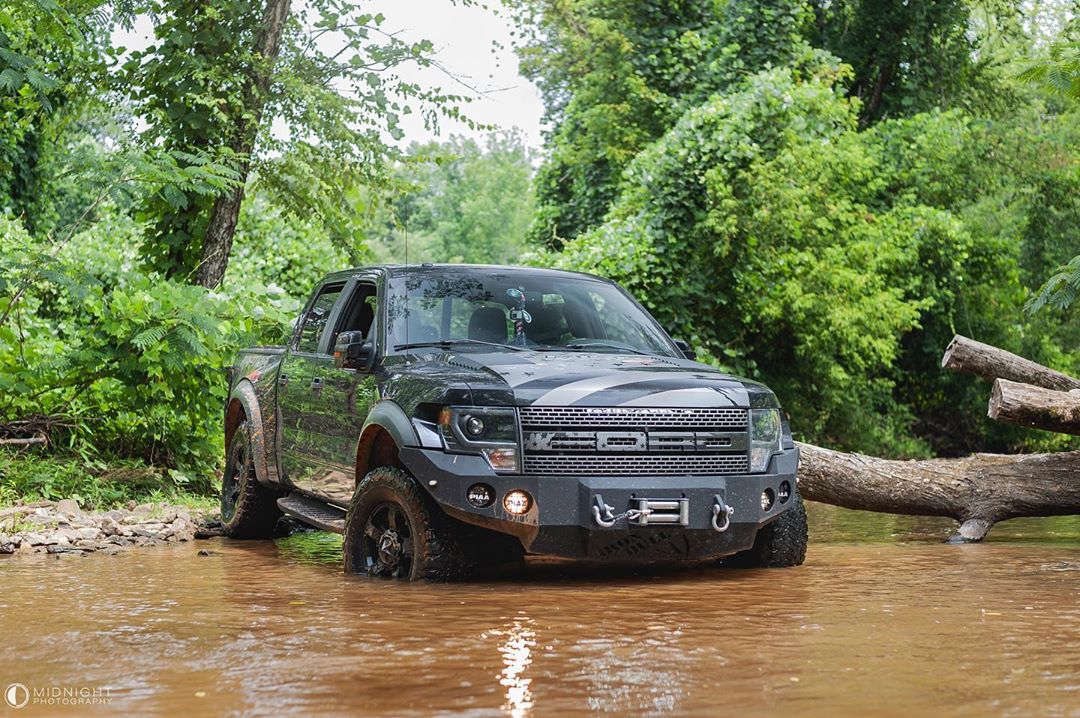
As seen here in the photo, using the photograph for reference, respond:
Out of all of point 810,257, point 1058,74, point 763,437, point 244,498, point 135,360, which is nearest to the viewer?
point 763,437

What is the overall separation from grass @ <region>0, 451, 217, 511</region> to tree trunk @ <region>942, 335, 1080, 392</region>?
6488 mm

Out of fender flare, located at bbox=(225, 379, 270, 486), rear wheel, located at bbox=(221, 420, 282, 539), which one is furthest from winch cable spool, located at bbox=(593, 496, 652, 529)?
rear wheel, located at bbox=(221, 420, 282, 539)

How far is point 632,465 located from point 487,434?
2.46 ft

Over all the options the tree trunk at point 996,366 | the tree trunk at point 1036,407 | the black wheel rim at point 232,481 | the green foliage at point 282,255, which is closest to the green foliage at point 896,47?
the green foliage at point 282,255

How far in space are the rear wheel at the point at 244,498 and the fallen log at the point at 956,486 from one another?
160 inches

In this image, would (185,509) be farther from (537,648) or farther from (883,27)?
(883,27)

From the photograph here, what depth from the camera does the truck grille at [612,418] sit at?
275 inches

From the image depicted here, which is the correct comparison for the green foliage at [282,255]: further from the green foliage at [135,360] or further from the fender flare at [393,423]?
the fender flare at [393,423]

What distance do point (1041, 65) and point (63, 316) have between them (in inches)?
495

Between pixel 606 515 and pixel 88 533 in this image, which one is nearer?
pixel 606 515

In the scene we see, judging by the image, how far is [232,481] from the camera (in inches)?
413

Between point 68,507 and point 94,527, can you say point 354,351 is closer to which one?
point 94,527

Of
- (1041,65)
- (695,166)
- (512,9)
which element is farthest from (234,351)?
(512,9)

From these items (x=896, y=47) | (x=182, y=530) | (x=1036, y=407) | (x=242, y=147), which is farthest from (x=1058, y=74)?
(x=896, y=47)
